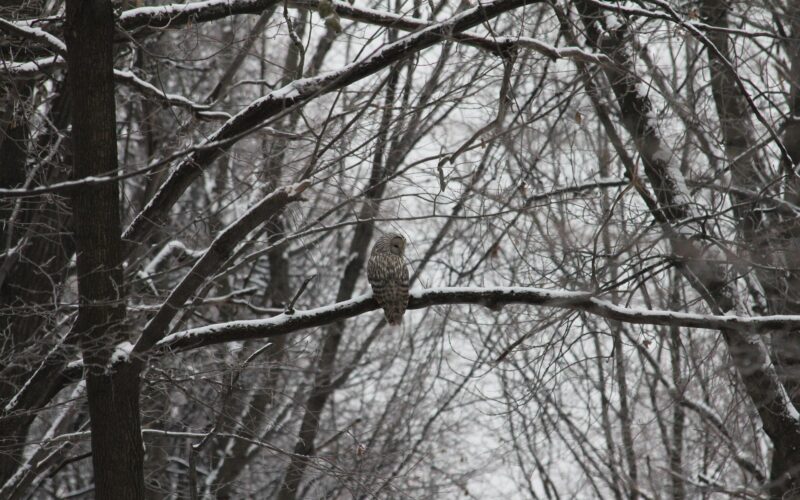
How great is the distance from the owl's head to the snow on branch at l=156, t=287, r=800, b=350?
1906 mm

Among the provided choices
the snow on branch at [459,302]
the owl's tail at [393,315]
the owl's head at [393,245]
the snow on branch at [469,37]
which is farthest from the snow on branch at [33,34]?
the owl's head at [393,245]

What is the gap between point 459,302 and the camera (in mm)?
4398

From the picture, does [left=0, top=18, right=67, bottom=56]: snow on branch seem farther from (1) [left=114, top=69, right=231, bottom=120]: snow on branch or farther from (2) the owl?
(2) the owl

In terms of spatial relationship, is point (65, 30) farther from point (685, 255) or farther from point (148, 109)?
point (148, 109)

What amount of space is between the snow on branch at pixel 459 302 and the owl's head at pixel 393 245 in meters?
1.91

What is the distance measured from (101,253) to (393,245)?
8.82 feet

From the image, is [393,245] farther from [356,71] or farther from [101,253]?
[101,253]

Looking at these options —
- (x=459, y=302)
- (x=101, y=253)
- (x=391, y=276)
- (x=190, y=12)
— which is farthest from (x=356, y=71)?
(x=391, y=276)

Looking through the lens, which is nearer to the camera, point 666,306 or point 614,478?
point 666,306

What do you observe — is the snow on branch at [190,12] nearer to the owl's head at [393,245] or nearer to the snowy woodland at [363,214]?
the snowy woodland at [363,214]

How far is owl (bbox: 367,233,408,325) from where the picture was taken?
5.68 m

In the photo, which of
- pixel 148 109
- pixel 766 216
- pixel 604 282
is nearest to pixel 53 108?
pixel 148 109

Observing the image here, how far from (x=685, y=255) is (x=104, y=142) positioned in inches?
122

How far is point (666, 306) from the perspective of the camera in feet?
18.1
